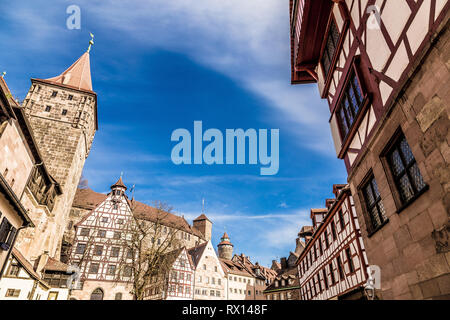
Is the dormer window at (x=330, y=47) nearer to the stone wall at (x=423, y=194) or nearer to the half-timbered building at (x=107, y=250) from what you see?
the stone wall at (x=423, y=194)

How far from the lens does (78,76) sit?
42.5 meters

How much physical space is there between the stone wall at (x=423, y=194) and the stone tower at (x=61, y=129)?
1276 inches

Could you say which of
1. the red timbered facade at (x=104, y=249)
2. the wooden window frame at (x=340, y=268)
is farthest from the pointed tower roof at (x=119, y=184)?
the wooden window frame at (x=340, y=268)

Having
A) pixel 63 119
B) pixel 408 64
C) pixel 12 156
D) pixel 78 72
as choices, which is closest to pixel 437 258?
pixel 408 64

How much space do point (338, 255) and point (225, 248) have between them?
59.5 meters

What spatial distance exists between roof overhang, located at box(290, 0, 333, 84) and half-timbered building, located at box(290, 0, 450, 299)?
0.31 feet

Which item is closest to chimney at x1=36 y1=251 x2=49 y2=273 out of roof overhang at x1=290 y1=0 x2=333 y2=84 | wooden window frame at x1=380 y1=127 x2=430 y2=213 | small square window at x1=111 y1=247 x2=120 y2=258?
small square window at x1=111 y1=247 x2=120 y2=258

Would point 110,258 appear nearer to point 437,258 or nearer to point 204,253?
point 204,253

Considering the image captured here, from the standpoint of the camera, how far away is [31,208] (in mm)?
24766

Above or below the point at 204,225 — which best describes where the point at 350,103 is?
below

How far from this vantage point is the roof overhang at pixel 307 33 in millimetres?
9395

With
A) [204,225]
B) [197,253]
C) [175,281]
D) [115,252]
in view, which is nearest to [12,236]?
[115,252]

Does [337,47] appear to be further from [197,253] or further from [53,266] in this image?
[197,253]

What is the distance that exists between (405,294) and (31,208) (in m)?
28.6
